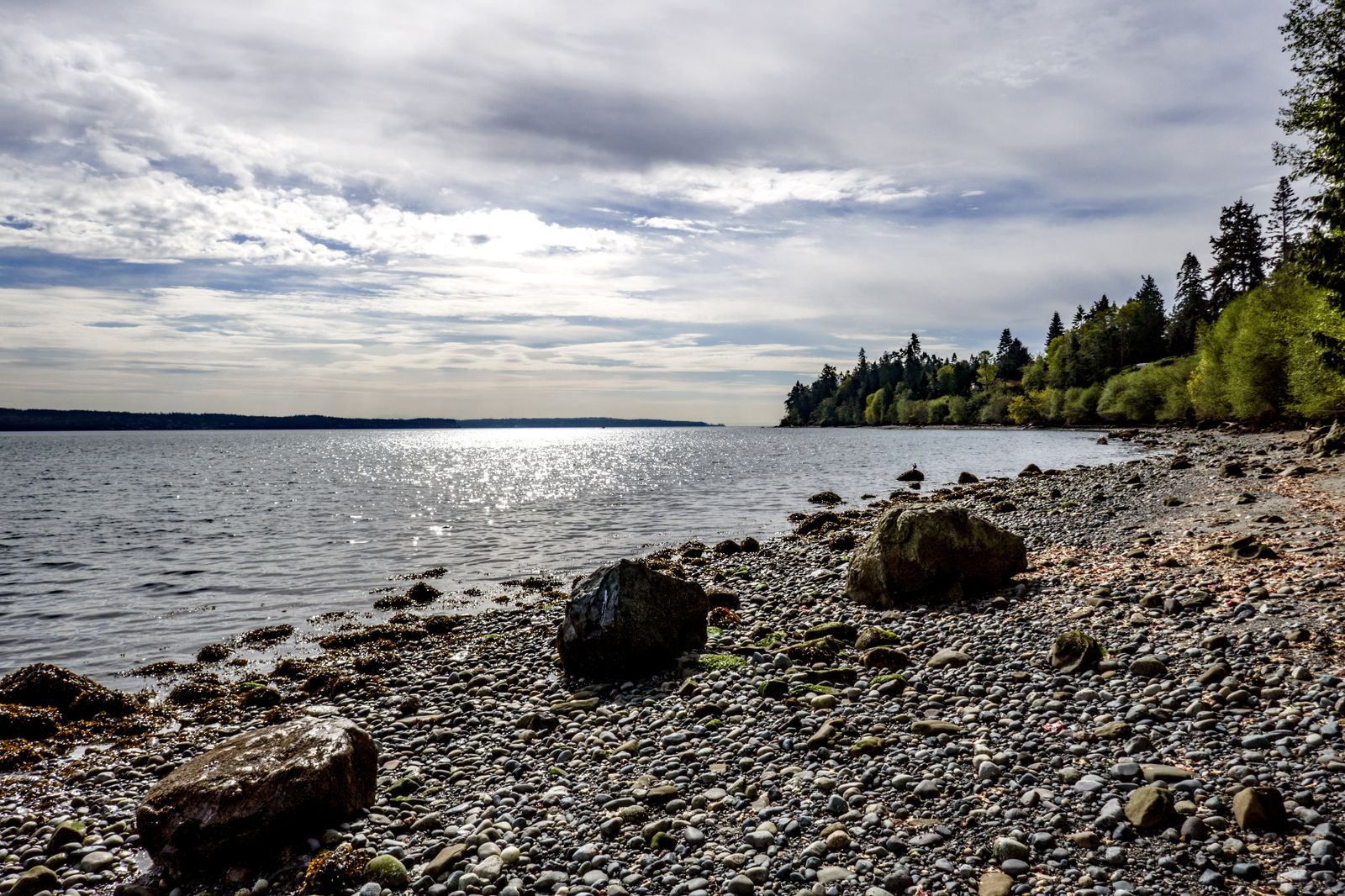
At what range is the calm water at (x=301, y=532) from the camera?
770 inches

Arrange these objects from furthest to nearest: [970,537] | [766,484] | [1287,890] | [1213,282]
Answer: [1213,282], [766,484], [970,537], [1287,890]

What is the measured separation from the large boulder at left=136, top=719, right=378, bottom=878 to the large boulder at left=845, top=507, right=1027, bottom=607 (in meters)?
10.1

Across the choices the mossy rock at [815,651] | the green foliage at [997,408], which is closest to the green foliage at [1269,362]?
the mossy rock at [815,651]

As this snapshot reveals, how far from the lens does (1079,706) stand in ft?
27.3

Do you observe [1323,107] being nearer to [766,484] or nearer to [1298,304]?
[766,484]

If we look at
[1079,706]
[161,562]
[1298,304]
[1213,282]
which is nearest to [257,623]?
[161,562]

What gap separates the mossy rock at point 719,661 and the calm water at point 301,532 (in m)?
12.1

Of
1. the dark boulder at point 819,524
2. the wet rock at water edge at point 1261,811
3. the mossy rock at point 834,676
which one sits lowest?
the dark boulder at point 819,524

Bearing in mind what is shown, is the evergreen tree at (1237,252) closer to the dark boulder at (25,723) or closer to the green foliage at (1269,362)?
the green foliage at (1269,362)

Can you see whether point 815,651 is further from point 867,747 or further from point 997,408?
point 997,408

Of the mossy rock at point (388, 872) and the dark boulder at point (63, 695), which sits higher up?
the mossy rock at point (388, 872)

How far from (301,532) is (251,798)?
3132 centimetres

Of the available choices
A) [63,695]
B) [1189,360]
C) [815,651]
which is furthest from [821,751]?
[1189,360]

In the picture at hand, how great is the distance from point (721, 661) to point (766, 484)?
148 ft
